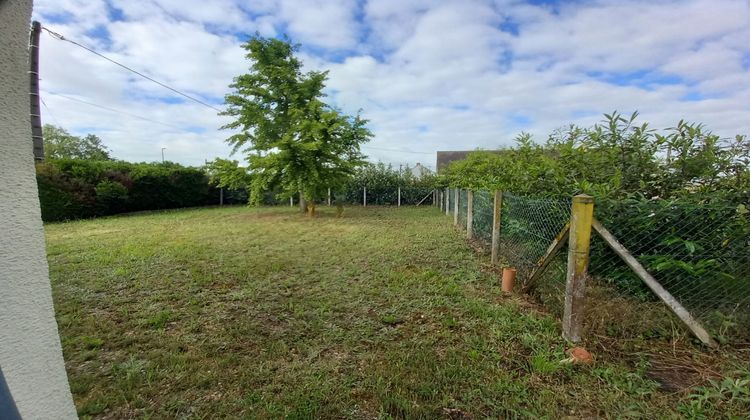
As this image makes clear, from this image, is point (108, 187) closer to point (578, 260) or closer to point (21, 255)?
point (21, 255)

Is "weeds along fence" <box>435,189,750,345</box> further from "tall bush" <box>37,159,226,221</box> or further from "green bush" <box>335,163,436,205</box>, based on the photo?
"green bush" <box>335,163,436,205</box>

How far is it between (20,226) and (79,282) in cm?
416

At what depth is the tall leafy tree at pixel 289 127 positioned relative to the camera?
→ 10422 mm

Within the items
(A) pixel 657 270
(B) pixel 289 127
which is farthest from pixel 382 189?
(A) pixel 657 270

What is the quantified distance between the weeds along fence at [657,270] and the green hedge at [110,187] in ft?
38.6

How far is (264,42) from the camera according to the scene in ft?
37.7

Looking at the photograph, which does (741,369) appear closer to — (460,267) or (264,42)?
(460,267)

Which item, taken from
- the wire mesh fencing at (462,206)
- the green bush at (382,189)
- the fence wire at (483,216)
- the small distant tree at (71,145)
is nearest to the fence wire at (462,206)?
the wire mesh fencing at (462,206)

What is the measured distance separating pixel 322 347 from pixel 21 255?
1.97m

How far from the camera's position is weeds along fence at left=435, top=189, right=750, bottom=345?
97.7 inches

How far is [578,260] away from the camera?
2.49m

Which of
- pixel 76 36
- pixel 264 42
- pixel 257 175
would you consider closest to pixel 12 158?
pixel 76 36

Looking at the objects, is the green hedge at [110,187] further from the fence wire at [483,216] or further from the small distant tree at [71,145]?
the small distant tree at [71,145]

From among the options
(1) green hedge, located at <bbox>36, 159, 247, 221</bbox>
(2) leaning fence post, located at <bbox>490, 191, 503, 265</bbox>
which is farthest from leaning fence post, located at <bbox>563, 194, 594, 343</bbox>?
(1) green hedge, located at <bbox>36, 159, 247, 221</bbox>
